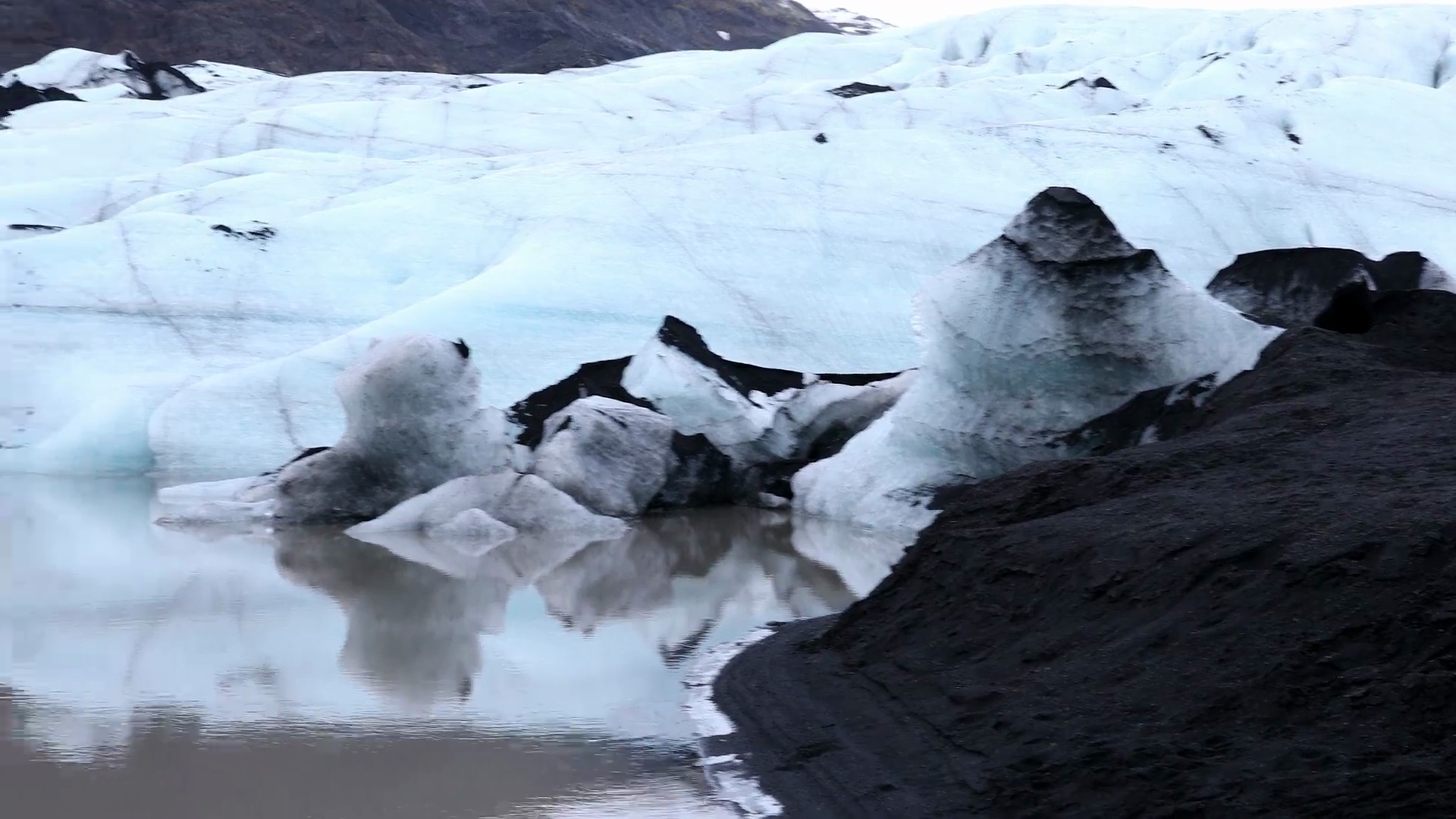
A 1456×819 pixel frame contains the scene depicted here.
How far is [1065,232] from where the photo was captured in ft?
24.1

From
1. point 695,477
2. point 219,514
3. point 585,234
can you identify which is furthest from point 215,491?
point 585,234

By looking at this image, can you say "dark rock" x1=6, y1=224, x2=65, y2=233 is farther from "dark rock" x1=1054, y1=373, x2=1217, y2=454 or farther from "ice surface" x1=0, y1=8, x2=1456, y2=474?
"dark rock" x1=1054, y1=373, x2=1217, y2=454

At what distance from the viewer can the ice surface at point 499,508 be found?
7668 millimetres

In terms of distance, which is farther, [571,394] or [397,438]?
[571,394]

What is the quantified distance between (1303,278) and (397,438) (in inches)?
193

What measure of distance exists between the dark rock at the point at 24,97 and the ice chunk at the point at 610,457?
15.4 meters

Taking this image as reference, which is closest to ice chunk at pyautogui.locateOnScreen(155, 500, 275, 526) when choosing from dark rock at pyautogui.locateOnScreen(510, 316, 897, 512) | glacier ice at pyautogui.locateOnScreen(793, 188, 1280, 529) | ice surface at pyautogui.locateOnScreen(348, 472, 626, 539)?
ice surface at pyautogui.locateOnScreen(348, 472, 626, 539)

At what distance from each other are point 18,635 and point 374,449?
319 cm

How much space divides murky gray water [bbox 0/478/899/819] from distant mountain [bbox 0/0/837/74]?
91.2 feet

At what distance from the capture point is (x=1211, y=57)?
72.2ft

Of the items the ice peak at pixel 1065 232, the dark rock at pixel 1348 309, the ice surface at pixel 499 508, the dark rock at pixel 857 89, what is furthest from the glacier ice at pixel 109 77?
the dark rock at pixel 1348 309

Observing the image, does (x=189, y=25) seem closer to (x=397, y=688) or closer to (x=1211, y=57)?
(x=1211, y=57)

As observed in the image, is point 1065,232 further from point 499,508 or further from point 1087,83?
point 1087,83

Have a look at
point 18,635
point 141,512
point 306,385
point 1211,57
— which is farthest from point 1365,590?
point 1211,57
